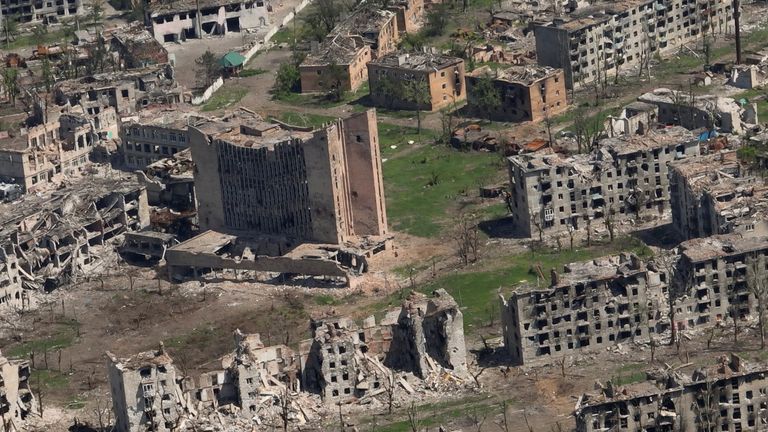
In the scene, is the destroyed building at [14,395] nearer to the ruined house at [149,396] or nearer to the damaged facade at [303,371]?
the damaged facade at [303,371]

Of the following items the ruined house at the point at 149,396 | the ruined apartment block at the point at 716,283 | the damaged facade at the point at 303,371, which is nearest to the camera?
the ruined house at the point at 149,396

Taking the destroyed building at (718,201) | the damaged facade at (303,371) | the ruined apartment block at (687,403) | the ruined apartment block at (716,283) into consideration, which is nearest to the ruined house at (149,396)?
the damaged facade at (303,371)

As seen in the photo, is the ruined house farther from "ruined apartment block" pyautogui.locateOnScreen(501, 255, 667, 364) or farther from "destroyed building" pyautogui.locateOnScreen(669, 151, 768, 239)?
"destroyed building" pyautogui.locateOnScreen(669, 151, 768, 239)

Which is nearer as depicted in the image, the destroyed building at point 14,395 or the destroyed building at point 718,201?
the destroyed building at point 14,395

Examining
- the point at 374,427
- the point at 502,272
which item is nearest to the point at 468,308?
the point at 502,272

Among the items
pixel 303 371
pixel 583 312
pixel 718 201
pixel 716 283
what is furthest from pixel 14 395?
pixel 718 201

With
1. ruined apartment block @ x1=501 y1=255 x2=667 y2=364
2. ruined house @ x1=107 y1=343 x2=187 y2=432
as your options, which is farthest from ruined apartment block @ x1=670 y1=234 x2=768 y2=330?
ruined house @ x1=107 y1=343 x2=187 y2=432
